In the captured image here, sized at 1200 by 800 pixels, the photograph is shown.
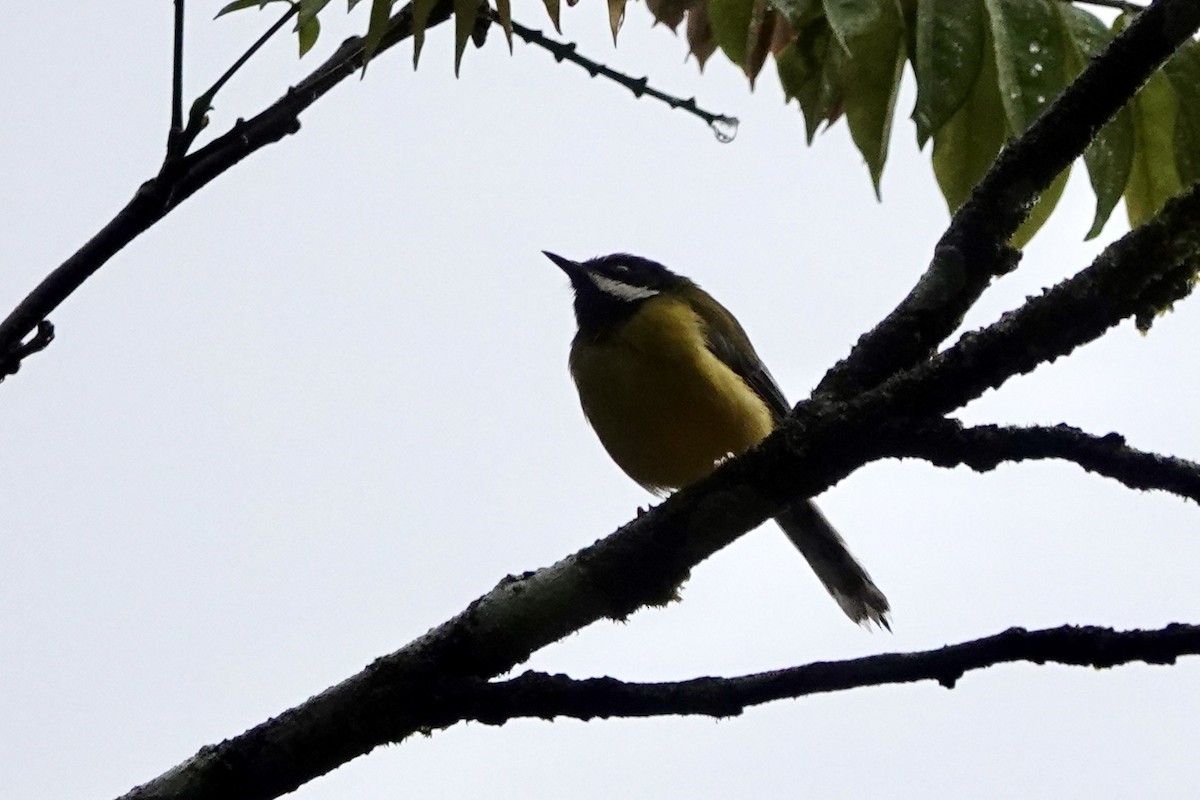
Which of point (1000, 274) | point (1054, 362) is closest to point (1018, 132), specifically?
point (1000, 274)

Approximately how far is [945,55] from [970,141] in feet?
1.02

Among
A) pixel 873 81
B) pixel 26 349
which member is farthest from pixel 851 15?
pixel 26 349

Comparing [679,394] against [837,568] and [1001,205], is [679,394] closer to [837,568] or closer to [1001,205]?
[837,568]

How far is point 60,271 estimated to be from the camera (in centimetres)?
273

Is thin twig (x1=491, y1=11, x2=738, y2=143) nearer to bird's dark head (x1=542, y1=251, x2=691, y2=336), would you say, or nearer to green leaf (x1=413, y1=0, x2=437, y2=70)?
green leaf (x1=413, y1=0, x2=437, y2=70)

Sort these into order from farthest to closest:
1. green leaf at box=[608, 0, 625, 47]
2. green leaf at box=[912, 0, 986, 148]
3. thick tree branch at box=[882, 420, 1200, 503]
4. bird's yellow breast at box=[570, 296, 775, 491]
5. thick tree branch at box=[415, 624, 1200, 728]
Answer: bird's yellow breast at box=[570, 296, 775, 491]
green leaf at box=[608, 0, 625, 47]
green leaf at box=[912, 0, 986, 148]
thick tree branch at box=[882, 420, 1200, 503]
thick tree branch at box=[415, 624, 1200, 728]

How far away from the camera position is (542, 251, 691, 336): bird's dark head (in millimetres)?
7039

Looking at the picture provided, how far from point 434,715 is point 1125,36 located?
1.97 m

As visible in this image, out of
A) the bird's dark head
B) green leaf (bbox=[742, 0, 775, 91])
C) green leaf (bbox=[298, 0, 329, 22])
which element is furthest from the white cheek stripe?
green leaf (bbox=[298, 0, 329, 22])

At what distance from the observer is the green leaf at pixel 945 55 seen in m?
3.46

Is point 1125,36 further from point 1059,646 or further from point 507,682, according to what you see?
point 507,682

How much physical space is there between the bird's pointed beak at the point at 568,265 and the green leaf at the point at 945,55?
167 inches

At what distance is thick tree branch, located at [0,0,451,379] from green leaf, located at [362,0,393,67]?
0.19 metres

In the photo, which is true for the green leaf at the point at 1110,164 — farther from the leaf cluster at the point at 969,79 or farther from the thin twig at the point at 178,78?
the thin twig at the point at 178,78
